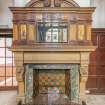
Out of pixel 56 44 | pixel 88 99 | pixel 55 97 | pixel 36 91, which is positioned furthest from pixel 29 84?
pixel 88 99

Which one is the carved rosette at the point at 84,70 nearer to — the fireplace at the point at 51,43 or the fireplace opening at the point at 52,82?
the fireplace at the point at 51,43

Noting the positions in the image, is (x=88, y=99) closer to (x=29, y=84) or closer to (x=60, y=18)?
(x=29, y=84)

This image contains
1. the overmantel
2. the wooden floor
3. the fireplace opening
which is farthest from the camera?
the fireplace opening

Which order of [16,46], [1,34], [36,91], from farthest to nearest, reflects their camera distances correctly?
[1,34] < [36,91] < [16,46]

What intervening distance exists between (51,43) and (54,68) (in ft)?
2.00

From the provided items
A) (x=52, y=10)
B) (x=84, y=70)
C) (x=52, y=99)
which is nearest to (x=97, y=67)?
(x=84, y=70)

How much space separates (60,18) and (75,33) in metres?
0.50

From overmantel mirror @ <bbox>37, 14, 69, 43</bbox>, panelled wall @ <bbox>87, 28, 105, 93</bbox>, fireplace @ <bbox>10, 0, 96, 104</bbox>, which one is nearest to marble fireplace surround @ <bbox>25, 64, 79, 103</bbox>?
fireplace @ <bbox>10, 0, 96, 104</bbox>

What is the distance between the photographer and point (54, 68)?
5.74 m

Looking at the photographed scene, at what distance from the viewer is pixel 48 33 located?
5.73 meters

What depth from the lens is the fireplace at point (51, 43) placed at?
18.3 feet

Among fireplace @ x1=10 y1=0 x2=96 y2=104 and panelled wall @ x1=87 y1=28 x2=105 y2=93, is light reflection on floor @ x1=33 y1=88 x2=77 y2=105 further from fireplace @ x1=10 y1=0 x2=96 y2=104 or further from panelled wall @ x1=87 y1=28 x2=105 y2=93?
panelled wall @ x1=87 y1=28 x2=105 y2=93

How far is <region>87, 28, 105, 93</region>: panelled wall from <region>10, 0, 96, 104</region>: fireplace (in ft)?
3.76

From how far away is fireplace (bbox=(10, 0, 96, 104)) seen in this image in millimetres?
5578
